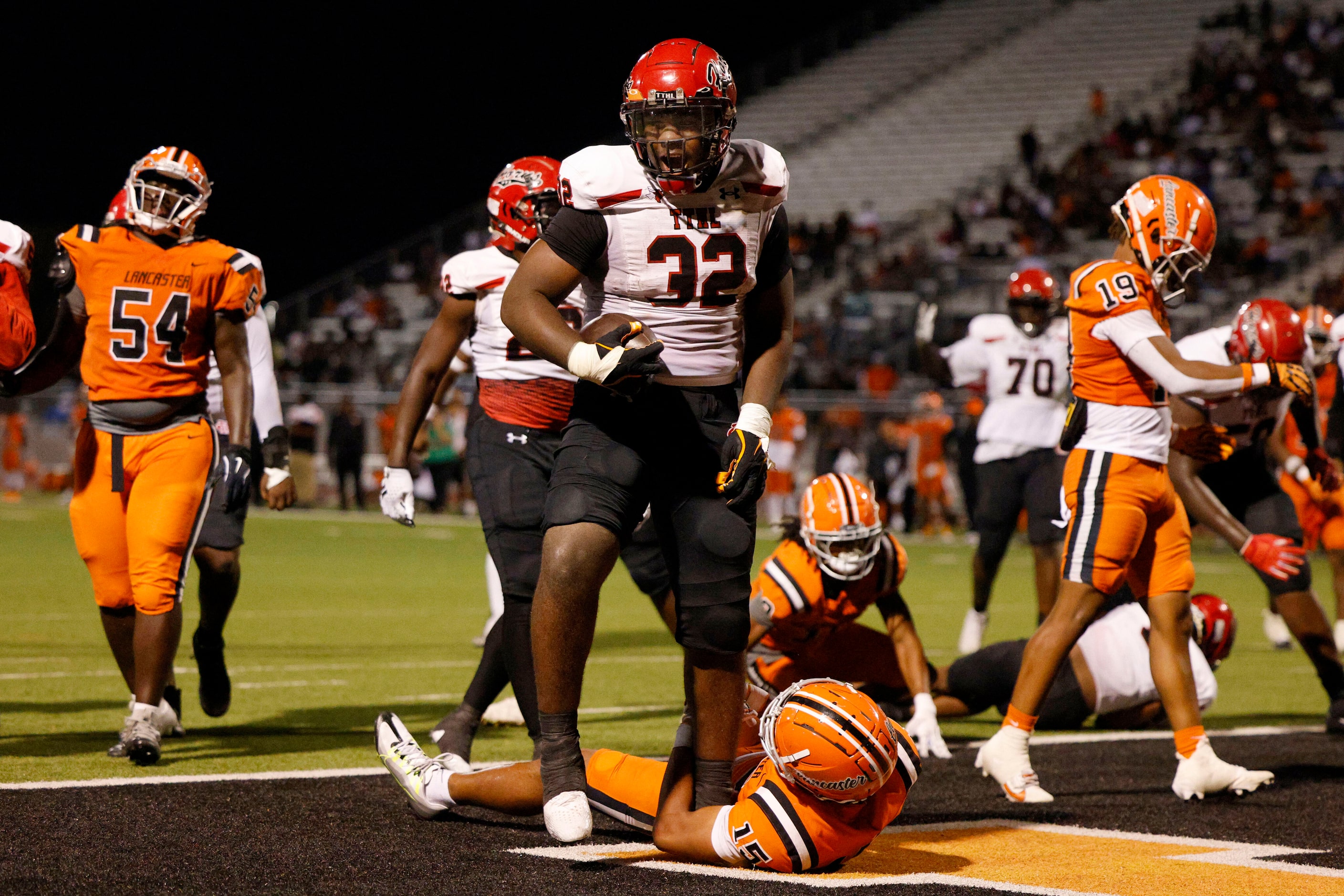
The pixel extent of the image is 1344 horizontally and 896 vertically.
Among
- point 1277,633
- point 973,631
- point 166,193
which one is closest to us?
point 166,193

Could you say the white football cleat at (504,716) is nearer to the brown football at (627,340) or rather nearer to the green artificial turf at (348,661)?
the green artificial turf at (348,661)

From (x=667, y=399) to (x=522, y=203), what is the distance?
1.71 m

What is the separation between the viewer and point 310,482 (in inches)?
934

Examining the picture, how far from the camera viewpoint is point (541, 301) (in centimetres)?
391

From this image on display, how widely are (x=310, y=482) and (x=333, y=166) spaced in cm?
979

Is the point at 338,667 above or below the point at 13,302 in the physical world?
below

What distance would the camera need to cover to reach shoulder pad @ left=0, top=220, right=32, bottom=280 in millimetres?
5348

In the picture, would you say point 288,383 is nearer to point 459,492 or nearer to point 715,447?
point 459,492

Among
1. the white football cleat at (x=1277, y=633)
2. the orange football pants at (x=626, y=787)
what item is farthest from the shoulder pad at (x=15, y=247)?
the white football cleat at (x=1277, y=633)

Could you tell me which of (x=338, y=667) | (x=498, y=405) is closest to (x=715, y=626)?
(x=498, y=405)

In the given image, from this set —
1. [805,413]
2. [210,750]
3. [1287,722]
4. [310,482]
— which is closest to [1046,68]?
[805,413]

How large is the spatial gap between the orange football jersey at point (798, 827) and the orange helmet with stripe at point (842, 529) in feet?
7.06

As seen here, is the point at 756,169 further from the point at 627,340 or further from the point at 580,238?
the point at 627,340

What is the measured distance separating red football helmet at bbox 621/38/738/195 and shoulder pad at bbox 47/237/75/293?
95.9 inches
